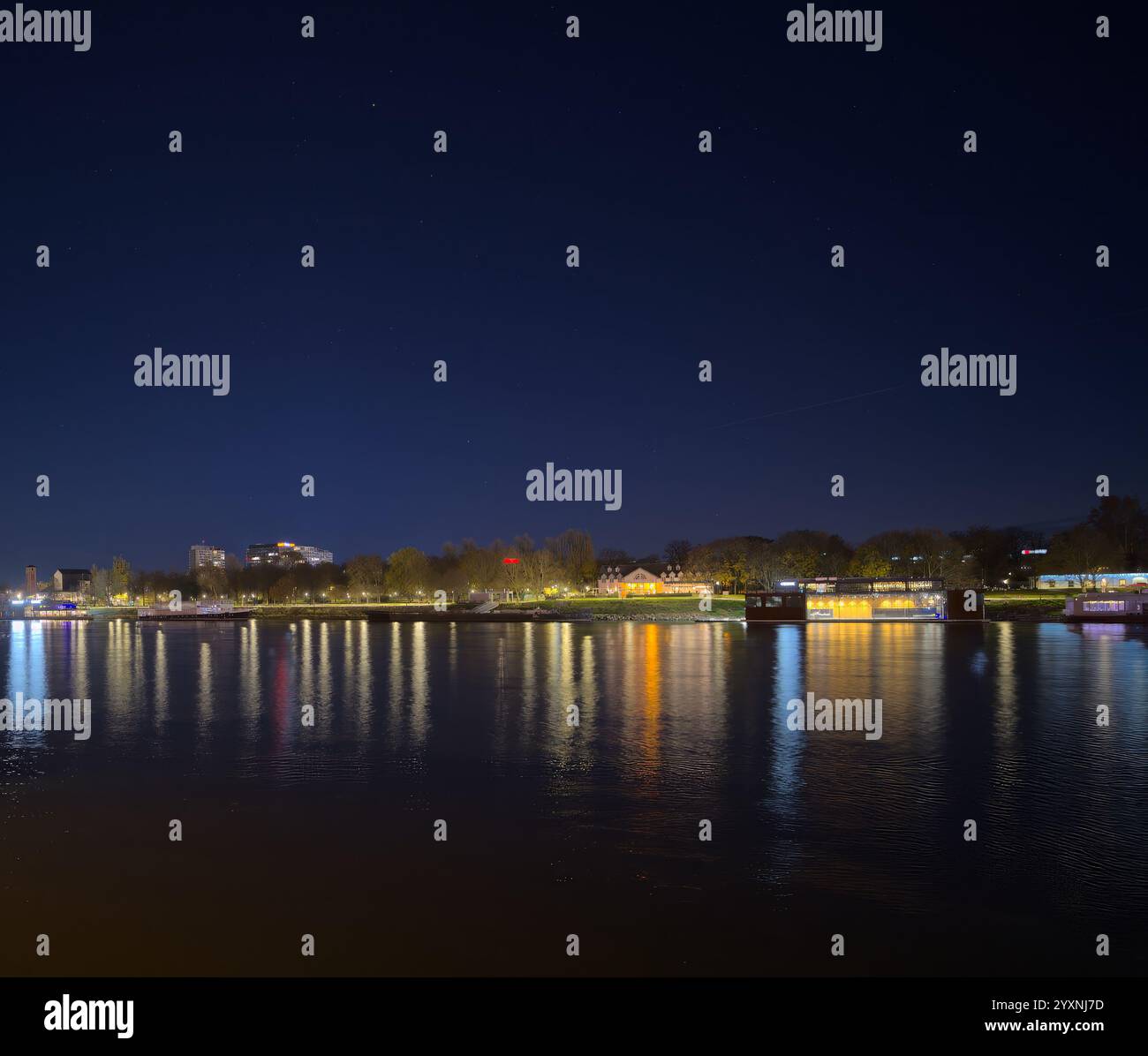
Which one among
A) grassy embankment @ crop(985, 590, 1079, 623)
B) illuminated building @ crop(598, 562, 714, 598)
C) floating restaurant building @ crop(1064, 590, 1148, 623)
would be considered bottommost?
illuminated building @ crop(598, 562, 714, 598)

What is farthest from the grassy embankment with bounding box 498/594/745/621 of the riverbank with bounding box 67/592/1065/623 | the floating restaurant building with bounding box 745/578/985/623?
the floating restaurant building with bounding box 745/578/985/623

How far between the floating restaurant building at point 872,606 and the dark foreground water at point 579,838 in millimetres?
55217

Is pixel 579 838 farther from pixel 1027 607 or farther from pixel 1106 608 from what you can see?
pixel 1027 607

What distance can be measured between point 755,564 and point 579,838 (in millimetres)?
126988

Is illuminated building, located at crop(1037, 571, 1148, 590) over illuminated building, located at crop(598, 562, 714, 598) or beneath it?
over

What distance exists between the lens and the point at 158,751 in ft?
54.7

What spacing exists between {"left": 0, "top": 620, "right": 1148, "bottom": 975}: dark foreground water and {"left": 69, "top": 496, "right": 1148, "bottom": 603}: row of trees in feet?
346

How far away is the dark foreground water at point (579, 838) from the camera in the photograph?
738 centimetres

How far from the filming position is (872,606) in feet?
272

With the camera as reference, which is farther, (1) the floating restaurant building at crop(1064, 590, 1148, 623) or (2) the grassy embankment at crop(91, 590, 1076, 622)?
(2) the grassy embankment at crop(91, 590, 1076, 622)

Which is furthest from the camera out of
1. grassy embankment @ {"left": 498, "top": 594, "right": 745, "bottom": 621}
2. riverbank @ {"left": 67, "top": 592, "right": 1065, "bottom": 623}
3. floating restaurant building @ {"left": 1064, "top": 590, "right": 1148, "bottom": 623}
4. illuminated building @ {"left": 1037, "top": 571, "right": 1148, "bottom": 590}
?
illuminated building @ {"left": 1037, "top": 571, "right": 1148, "bottom": 590}

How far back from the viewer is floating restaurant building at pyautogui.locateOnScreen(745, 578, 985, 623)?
252ft

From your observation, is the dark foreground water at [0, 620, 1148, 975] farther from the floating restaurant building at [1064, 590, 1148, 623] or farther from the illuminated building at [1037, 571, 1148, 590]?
the illuminated building at [1037, 571, 1148, 590]
